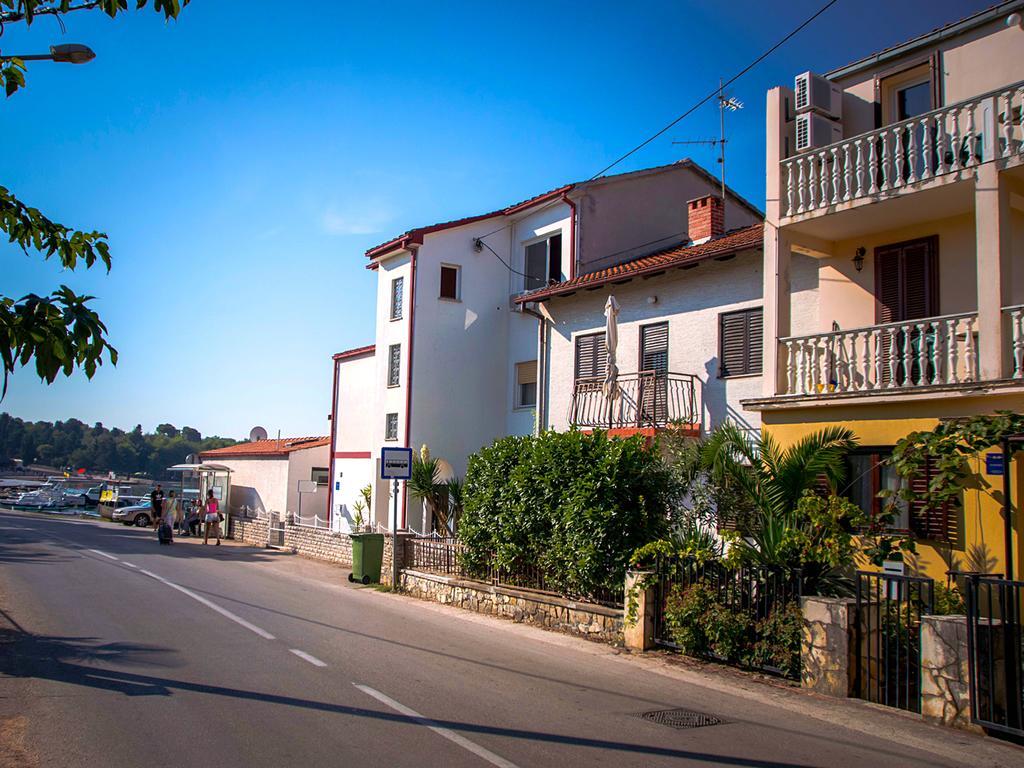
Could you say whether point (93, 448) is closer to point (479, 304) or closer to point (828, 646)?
point (479, 304)

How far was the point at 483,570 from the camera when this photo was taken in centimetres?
1619

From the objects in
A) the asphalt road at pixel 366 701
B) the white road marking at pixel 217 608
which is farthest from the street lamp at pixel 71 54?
the white road marking at pixel 217 608

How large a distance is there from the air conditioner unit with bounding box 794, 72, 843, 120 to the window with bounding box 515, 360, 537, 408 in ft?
42.2

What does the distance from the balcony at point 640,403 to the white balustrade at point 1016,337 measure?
709 centimetres

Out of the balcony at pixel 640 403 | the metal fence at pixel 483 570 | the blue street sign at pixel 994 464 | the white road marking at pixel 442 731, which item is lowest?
the white road marking at pixel 442 731

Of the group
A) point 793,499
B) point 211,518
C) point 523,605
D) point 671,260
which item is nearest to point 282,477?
point 211,518

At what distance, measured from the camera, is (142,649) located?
10.4 metres

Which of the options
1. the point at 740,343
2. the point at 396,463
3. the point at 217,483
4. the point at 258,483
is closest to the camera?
the point at 396,463

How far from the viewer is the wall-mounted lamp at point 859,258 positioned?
47.6 ft

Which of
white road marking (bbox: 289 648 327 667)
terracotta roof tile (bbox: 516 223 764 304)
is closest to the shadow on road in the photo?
white road marking (bbox: 289 648 327 667)

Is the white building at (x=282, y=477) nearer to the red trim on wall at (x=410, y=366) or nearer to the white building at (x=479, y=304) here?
the red trim on wall at (x=410, y=366)

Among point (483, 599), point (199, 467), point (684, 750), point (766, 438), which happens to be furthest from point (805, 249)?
point (199, 467)

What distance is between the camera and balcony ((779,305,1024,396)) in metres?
11.7

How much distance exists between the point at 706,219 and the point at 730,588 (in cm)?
1304
